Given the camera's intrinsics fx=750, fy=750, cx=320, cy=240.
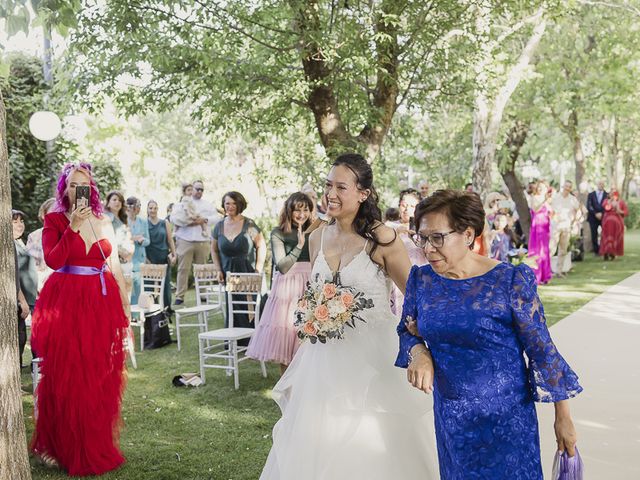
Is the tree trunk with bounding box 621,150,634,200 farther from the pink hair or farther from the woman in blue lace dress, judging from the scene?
the woman in blue lace dress

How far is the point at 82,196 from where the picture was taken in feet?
17.4

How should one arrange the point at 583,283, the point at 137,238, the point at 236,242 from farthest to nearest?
the point at 583,283 → the point at 137,238 → the point at 236,242

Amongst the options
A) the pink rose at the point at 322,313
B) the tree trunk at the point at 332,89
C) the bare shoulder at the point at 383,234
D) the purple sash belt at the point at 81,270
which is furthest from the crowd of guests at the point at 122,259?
the tree trunk at the point at 332,89

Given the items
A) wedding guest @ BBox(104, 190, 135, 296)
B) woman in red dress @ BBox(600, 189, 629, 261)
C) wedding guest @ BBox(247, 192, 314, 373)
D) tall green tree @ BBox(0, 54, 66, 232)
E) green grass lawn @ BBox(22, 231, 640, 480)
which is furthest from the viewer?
woman in red dress @ BBox(600, 189, 629, 261)

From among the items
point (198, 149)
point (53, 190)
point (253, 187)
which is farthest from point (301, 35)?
point (198, 149)

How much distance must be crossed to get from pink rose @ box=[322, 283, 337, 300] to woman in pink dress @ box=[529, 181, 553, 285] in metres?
13.5

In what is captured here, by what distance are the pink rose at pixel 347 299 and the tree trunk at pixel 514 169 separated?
1816cm

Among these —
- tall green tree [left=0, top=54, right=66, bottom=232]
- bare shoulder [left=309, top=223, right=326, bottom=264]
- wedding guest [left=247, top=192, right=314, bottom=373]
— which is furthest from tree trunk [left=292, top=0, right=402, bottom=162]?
tall green tree [left=0, top=54, right=66, bottom=232]

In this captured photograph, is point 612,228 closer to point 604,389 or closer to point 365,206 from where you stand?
point 604,389

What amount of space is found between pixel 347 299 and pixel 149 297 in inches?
262

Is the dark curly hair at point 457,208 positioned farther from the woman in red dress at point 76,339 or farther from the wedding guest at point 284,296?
the wedding guest at point 284,296

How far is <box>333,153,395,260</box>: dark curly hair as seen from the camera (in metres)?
4.24

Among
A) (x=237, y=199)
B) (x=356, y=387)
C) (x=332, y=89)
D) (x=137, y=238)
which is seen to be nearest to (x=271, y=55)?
(x=332, y=89)

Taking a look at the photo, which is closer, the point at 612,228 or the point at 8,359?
the point at 8,359
